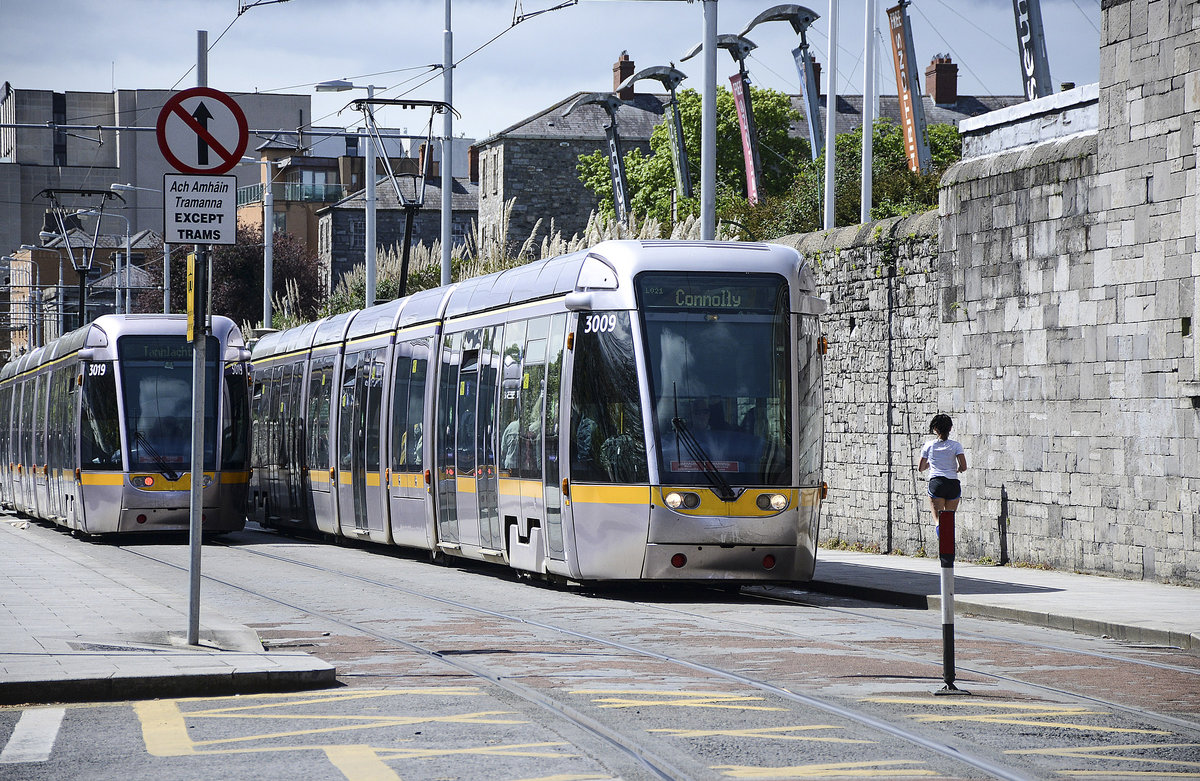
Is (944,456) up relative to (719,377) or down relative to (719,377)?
down

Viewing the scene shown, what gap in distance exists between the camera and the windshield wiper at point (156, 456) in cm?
2506

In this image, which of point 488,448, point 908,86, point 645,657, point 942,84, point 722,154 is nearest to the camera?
point 645,657

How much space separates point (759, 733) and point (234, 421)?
61.3 feet

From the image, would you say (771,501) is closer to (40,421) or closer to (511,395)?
(511,395)

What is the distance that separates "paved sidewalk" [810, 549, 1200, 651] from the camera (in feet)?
42.1

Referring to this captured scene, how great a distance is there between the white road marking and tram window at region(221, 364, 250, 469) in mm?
16702

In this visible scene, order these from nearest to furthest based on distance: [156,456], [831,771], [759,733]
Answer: [831,771] → [759,733] → [156,456]

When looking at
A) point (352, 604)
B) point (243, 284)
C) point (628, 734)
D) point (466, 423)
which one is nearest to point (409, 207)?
point (466, 423)

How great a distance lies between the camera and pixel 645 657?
36.8ft

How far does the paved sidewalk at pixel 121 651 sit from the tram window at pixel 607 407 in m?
3.83

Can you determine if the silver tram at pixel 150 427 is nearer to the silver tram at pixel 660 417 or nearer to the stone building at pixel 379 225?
the silver tram at pixel 660 417

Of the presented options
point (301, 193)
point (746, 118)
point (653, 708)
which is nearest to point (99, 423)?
point (653, 708)

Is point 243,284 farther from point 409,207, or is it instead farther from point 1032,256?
point 1032,256

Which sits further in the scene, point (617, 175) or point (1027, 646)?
point (617, 175)
